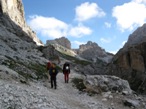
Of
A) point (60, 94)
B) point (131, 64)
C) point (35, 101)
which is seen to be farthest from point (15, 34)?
point (35, 101)

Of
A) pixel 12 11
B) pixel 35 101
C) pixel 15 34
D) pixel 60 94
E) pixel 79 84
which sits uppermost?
pixel 12 11

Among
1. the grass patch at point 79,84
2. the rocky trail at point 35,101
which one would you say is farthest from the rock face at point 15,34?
the rocky trail at point 35,101

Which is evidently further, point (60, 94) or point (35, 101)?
point (60, 94)

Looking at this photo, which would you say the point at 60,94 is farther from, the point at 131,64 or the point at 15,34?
the point at 15,34

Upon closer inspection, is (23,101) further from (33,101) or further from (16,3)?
(16,3)

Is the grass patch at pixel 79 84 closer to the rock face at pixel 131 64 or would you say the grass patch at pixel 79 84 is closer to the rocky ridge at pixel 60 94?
the rocky ridge at pixel 60 94

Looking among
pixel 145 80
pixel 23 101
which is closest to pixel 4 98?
pixel 23 101

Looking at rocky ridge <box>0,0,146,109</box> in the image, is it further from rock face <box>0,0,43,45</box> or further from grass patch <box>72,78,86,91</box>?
rock face <box>0,0,43,45</box>

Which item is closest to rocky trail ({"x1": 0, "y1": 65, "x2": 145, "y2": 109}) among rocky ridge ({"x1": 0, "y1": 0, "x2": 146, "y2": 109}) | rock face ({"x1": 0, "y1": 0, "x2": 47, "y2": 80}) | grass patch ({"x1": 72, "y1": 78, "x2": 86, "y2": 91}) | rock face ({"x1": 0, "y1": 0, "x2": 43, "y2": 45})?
rocky ridge ({"x1": 0, "y1": 0, "x2": 146, "y2": 109})

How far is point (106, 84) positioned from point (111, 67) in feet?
170

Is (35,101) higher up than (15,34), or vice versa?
(15,34)

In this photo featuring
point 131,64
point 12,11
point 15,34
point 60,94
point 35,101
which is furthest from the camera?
point 12,11

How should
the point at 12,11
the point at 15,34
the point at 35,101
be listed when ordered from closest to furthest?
1. the point at 35,101
2. the point at 15,34
3. the point at 12,11

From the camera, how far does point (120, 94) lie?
3416 cm
